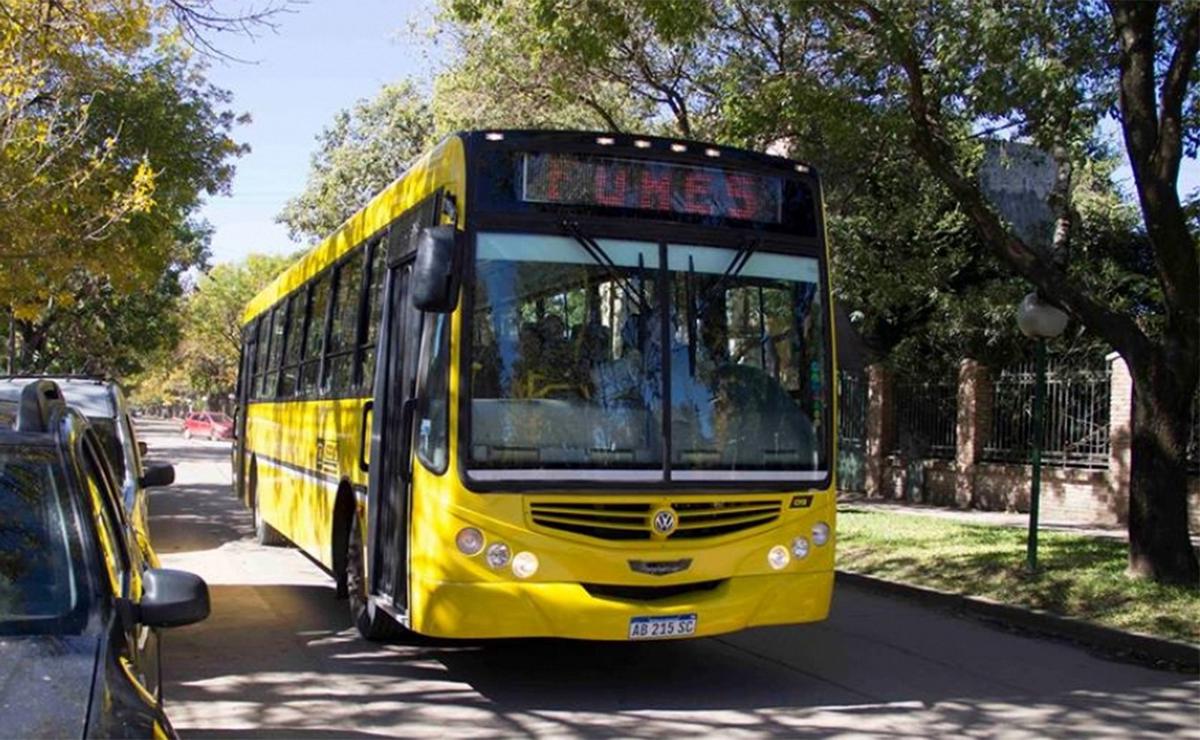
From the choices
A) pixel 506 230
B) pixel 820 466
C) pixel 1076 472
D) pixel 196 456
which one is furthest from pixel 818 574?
pixel 196 456

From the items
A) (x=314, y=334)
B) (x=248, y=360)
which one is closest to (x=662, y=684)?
(x=314, y=334)

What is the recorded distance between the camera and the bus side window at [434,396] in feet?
22.7

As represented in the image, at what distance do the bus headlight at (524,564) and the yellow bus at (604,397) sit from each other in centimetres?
1

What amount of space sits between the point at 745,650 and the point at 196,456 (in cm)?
3852

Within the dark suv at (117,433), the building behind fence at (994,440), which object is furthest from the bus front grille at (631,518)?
the building behind fence at (994,440)

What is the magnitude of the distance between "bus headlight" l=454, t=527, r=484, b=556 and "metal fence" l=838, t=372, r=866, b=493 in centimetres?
1810

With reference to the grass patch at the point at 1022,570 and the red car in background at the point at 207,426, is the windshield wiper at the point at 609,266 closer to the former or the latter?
the grass patch at the point at 1022,570

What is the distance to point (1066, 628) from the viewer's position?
10.2 meters

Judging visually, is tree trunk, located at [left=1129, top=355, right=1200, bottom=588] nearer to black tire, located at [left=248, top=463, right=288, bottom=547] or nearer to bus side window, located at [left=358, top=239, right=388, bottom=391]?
bus side window, located at [left=358, top=239, right=388, bottom=391]

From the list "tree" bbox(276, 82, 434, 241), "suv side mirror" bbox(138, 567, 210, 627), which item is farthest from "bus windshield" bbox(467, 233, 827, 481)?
"tree" bbox(276, 82, 434, 241)

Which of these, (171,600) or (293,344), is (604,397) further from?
(293,344)

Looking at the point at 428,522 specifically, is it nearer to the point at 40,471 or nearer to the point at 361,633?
the point at 361,633

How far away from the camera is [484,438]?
684 cm

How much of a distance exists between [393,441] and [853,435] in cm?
1823
